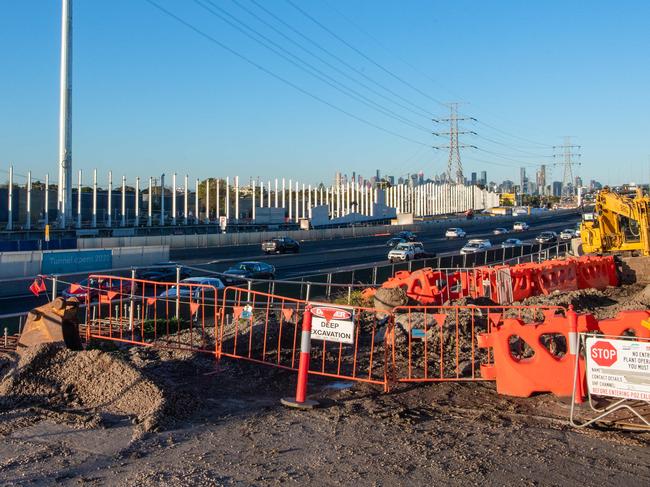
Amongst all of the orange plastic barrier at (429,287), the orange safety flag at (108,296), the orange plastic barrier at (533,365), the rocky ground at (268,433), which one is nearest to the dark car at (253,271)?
the orange plastic barrier at (429,287)

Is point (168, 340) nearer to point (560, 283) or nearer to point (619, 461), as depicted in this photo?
point (619, 461)

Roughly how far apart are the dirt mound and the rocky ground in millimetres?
18

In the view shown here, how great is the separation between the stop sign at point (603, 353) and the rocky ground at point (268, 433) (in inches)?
30.1

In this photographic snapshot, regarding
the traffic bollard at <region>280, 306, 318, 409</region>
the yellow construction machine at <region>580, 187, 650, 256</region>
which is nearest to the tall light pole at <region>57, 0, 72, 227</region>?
the yellow construction machine at <region>580, 187, 650, 256</region>

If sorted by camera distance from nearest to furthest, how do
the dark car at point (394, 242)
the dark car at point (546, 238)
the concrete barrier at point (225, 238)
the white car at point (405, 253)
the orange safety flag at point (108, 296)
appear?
the orange safety flag at point (108, 296)
the white car at point (405, 253)
the concrete barrier at point (225, 238)
the dark car at point (394, 242)
the dark car at point (546, 238)

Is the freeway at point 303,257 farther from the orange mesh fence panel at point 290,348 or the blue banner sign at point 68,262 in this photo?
the orange mesh fence panel at point 290,348

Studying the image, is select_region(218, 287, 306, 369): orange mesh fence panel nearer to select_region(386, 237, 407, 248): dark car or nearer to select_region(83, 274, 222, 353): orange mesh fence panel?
select_region(83, 274, 222, 353): orange mesh fence panel

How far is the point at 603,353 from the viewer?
27.5 ft

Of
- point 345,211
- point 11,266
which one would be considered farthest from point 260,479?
point 345,211

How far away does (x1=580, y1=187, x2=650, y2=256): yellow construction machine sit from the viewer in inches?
1368

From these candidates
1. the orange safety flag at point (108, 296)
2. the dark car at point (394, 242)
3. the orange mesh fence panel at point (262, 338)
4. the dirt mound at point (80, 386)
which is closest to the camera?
the dirt mound at point (80, 386)

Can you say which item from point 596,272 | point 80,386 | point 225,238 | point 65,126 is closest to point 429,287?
point 596,272

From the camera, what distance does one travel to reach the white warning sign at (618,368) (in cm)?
808

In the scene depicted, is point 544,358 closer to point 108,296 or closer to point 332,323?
point 332,323
